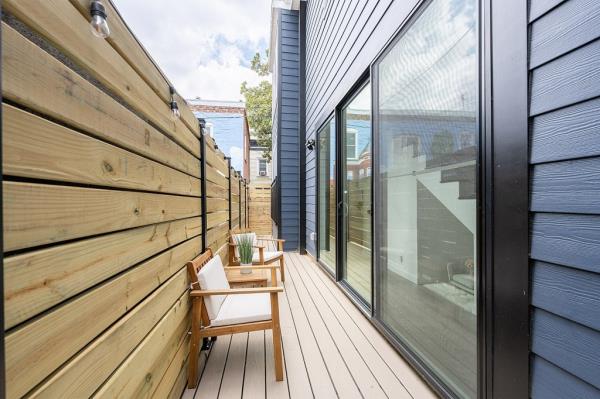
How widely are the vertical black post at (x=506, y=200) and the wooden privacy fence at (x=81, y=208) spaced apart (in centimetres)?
136

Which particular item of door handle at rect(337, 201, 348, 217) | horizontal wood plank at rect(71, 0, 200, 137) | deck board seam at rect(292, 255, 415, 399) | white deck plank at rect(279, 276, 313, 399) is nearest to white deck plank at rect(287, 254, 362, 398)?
white deck plank at rect(279, 276, 313, 399)

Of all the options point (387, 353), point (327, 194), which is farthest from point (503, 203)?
point (327, 194)

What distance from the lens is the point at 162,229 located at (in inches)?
51.3

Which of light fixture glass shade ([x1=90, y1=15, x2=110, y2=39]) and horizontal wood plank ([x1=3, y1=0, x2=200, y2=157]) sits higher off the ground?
light fixture glass shade ([x1=90, y1=15, x2=110, y2=39])

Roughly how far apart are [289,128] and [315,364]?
191 inches

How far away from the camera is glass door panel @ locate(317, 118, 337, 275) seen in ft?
11.9

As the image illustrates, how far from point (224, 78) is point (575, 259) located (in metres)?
21.4

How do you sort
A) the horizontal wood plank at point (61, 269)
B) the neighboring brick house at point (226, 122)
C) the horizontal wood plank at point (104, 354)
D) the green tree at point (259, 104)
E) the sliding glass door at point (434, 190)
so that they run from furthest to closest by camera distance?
the green tree at point (259, 104), the neighboring brick house at point (226, 122), the sliding glass door at point (434, 190), the horizontal wood plank at point (104, 354), the horizontal wood plank at point (61, 269)

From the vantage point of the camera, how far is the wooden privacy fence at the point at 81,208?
54 cm

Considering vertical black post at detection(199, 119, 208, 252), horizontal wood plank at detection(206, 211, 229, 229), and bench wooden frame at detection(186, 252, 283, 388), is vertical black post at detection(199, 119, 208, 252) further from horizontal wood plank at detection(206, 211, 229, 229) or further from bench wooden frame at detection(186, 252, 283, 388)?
bench wooden frame at detection(186, 252, 283, 388)

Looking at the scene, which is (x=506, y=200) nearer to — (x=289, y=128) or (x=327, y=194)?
(x=327, y=194)

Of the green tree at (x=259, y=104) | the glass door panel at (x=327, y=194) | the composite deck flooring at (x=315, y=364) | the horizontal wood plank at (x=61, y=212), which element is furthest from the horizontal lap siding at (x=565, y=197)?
the green tree at (x=259, y=104)

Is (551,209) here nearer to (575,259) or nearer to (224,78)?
(575,259)

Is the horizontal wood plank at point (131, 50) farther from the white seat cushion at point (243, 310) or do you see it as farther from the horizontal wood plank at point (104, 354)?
the white seat cushion at point (243, 310)
